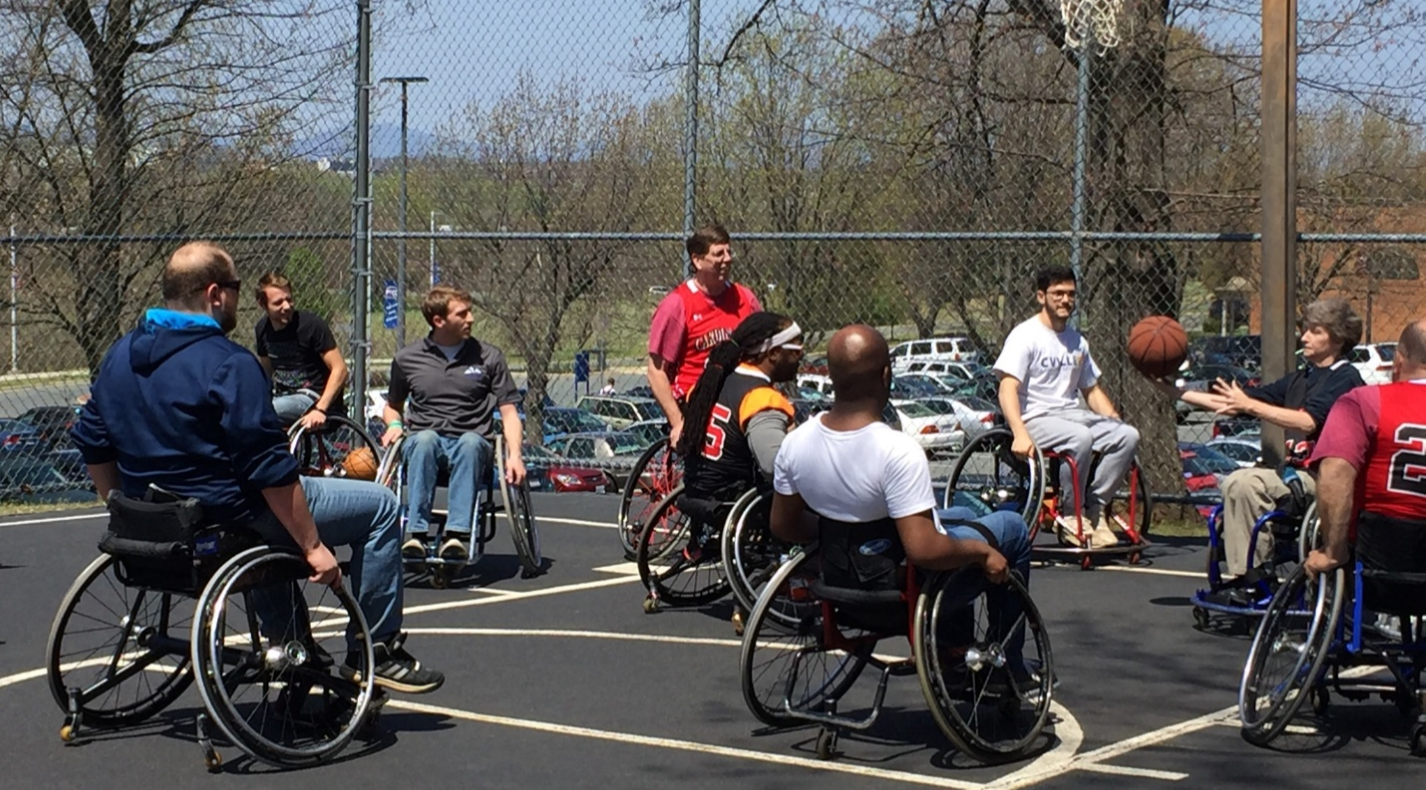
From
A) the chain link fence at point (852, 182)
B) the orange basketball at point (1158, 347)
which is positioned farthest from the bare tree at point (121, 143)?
the orange basketball at point (1158, 347)

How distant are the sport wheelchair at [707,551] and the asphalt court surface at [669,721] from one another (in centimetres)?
16

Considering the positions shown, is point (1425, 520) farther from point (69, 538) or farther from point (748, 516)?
point (69, 538)

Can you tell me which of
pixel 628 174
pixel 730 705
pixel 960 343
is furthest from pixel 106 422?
pixel 628 174

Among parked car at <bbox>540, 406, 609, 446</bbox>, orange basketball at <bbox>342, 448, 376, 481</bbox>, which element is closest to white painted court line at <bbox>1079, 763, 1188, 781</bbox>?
orange basketball at <bbox>342, 448, 376, 481</bbox>

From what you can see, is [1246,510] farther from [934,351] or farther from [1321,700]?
[934,351]

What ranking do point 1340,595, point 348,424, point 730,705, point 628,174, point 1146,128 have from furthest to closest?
point 628,174 → point 1146,128 → point 348,424 → point 730,705 → point 1340,595

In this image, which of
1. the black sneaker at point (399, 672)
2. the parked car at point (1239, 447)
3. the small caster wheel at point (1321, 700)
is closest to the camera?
the small caster wheel at point (1321, 700)

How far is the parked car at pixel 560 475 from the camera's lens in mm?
13235

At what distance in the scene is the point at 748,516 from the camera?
25.0 ft

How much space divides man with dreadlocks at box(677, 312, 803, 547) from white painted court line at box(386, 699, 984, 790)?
190 centimetres

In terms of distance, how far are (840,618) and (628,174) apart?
52.8 ft

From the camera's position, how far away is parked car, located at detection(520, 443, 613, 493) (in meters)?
13.2

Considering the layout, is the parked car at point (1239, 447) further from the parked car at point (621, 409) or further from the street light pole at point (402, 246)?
the street light pole at point (402, 246)

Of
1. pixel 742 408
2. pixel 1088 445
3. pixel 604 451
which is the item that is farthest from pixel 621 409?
pixel 742 408
